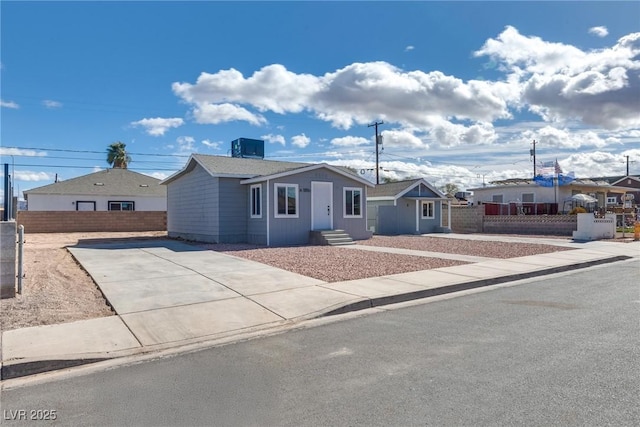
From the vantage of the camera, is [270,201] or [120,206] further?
[120,206]

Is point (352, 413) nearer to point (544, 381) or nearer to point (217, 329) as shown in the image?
point (544, 381)

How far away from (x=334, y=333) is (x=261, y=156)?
23011 millimetres

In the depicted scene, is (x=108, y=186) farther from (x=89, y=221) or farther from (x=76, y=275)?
(x=76, y=275)

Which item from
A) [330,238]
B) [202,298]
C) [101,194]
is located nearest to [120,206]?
[101,194]

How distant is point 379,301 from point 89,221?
26.9 m

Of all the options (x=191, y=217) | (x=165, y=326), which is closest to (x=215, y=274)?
(x=165, y=326)

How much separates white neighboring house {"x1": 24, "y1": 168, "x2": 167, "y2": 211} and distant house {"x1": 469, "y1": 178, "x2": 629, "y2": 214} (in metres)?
27.5

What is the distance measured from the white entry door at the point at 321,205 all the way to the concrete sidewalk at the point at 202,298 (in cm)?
638

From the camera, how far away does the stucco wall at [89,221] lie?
2738cm

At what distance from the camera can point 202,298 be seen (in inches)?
298

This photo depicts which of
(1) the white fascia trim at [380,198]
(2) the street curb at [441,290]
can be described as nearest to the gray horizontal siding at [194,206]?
(1) the white fascia trim at [380,198]

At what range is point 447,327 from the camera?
5930 millimetres

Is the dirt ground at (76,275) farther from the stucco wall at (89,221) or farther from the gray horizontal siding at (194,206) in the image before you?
the stucco wall at (89,221)

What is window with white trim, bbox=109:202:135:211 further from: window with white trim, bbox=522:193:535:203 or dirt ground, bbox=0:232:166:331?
window with white trim, bbox=522:193:535:203
